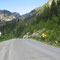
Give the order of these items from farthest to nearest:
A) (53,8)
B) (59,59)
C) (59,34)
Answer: (53,8) → (59,34) → (59,59)

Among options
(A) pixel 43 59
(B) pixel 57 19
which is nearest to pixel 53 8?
(B) pixel 57 19

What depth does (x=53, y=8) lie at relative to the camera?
9706 cm

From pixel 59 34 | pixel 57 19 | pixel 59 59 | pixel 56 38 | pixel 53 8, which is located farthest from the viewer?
pixel 53 8

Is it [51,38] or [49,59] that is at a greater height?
[49,59]

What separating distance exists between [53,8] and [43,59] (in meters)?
89.7

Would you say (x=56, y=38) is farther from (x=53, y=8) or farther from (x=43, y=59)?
(x=53, y=8)

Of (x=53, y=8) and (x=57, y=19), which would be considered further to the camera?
(x=53, y=8)

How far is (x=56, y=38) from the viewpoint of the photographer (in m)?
29.2

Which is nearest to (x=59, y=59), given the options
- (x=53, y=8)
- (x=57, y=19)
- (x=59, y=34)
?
(x=59, y=34)

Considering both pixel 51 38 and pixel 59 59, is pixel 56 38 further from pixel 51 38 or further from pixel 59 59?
pixel 59 59

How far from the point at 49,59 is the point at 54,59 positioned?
264mm

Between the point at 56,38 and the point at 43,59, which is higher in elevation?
the point at 43,59

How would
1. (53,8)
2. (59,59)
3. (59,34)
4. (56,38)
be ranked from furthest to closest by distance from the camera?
(53,8) < (59,34) < (56,38) < (59,59)

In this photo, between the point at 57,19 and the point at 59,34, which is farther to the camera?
the point at 57,19
